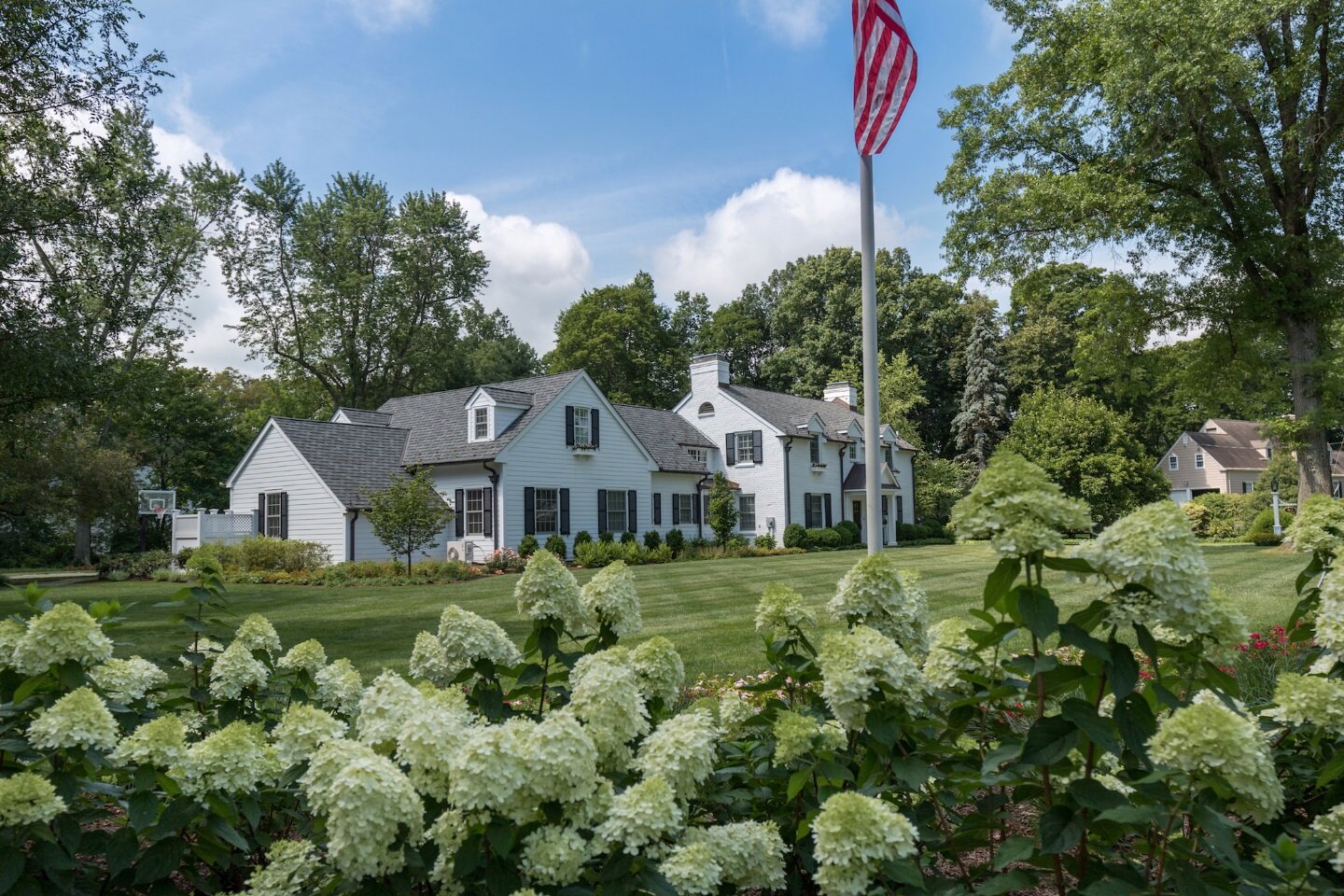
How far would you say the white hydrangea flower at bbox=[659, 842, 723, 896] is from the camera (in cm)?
195

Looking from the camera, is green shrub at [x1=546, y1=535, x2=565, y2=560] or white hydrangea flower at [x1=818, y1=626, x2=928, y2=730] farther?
green shrub at [x1=546, y1=535, x2=565, y2=560]

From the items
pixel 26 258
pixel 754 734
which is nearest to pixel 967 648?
pixel 754 734

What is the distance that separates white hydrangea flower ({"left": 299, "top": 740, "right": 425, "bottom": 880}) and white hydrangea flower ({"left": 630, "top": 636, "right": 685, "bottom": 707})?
2.98 ft

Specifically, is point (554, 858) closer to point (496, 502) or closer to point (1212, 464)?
point (496, 502)

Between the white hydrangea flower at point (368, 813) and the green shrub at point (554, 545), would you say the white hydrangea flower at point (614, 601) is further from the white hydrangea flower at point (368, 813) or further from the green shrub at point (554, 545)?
the white hydrangea flower at point (368, 813)

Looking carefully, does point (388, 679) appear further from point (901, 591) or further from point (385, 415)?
point (385, 415)

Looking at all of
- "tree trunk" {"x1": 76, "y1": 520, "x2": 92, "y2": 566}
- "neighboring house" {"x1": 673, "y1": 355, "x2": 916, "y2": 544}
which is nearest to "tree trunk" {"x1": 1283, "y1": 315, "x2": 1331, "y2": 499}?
"neighboring house" {"x1": 673, "y1": 355, "x2": 916, "y2": 544}

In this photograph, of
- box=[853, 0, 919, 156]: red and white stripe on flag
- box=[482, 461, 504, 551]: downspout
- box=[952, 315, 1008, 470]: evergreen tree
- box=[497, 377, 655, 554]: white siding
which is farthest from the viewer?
box=[952, 315, 1008, 470]: evergreen tree

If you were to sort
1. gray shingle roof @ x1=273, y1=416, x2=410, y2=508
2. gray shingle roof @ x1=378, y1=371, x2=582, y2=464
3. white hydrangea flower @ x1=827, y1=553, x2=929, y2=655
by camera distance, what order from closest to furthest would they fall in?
white hydrangea flower @ x1=827, y1=553, x2=929, y2=655 → gray shingle roof @ x1=273, y1=416, x2=410, y2=508 → gray shingle roof @ x1=378, y1=371, x2=582, y2=464

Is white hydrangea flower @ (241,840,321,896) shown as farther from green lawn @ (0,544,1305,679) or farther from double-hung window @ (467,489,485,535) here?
double-hung window @ (467,489,485,535)

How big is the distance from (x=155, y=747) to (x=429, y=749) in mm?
859

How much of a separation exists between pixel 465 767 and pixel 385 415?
93.2 feet

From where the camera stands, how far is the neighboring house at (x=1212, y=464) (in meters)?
51.7

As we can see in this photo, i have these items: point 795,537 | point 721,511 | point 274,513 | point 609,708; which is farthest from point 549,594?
point 795,537
